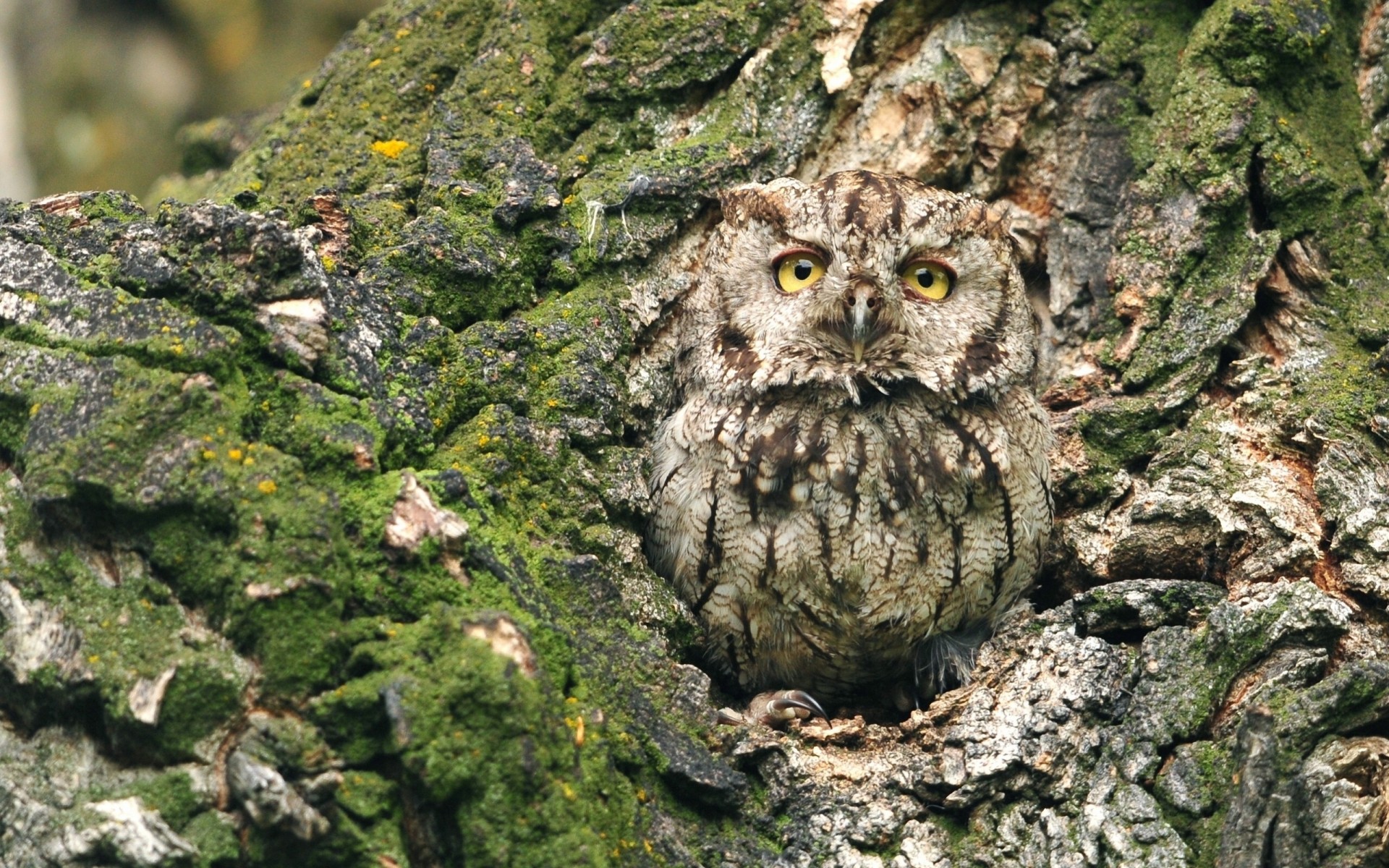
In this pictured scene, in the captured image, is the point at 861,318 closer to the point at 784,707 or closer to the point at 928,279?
the point at 928,279

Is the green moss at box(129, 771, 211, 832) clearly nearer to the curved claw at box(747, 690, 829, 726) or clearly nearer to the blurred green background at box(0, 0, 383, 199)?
the curved claw at box(747, 690, 829, 726)

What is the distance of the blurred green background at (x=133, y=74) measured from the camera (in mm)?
6504

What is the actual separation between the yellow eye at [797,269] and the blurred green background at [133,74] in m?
3.94

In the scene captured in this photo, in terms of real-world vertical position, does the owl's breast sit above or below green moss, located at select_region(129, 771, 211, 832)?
above

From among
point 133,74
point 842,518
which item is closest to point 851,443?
point 842,518

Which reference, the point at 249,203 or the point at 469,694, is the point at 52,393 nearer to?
the point at 249,203

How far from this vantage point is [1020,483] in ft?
11.1

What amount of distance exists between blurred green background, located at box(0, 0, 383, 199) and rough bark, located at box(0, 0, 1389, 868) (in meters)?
2.77

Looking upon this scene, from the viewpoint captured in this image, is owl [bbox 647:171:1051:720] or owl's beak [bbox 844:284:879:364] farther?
owl [bbox 647:171:1051:720]

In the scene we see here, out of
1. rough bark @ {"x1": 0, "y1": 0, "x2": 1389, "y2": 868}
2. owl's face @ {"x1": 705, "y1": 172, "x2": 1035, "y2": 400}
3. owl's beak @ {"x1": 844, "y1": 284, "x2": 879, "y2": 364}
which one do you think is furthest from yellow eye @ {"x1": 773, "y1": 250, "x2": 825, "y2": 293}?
rough bark @ {"x1": 0, "y1": 0, "x2": 1389, "y2": 868}

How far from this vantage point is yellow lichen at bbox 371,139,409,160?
11.9ft

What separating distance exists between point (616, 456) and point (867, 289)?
74 cm

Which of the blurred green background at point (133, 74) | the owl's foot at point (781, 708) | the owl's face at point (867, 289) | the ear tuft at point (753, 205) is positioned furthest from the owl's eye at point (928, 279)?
the blurred green background at point (133, 74)

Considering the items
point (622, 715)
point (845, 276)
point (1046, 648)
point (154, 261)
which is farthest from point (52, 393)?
point (1046, 648)
